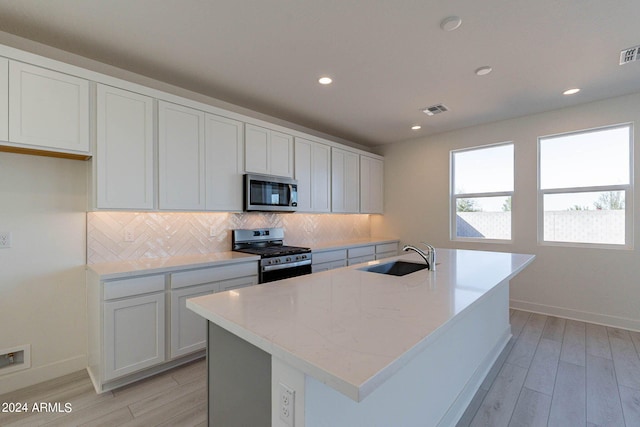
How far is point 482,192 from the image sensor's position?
4.26 m

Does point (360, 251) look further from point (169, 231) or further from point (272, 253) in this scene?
point (169, 231)

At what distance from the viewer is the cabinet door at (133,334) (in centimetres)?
206

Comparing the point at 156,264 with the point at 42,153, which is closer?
the point at 42,153

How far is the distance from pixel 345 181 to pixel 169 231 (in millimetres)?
2611

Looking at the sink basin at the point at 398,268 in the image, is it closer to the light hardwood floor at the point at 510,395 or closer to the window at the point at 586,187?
the light hardwood floor at the point at 510,395

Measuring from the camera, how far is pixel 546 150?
3.76 meters

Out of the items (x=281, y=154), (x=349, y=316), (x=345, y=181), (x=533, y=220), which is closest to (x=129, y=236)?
(x=281, y=154)

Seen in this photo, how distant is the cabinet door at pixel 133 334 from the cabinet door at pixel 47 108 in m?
1.23

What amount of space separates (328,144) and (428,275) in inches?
109

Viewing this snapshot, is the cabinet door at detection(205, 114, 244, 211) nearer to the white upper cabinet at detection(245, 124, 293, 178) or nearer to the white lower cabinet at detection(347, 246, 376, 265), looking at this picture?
the white upper cabinet at detection(245, 124, 293, 178)

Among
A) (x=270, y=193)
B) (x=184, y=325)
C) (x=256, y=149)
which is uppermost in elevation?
(x=256, y=149)

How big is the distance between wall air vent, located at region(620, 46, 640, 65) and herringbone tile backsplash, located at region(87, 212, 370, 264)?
142 inches

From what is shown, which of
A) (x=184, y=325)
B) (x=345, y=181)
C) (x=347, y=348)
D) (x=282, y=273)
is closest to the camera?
(x=347, y=348)

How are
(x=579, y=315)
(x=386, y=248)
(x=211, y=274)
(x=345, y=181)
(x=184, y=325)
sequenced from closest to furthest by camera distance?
(x=184, y=325)
(x=211, y=274)
(x=579, y=315)
(x=345, y=181)
(x=386, y=248)
